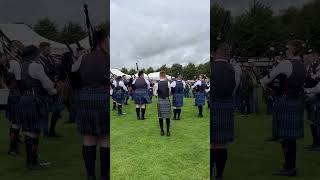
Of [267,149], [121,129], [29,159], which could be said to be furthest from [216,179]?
[121,129]

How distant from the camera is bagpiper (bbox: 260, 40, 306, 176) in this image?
4090mm

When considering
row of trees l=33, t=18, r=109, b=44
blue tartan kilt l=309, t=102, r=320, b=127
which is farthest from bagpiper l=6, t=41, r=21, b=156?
blue tartan kilt l=309, t=102, r=320, b=127

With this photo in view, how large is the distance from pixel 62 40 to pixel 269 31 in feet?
6.03

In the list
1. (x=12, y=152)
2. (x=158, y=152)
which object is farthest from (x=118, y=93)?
(x=12, y=152)

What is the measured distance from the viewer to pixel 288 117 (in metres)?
4.24

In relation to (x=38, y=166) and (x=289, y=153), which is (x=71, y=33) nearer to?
(x=38, y=166)

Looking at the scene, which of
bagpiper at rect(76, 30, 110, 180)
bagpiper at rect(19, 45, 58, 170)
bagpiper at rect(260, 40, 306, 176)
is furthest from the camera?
bagpiper at rect(19, 45, 58, 170)

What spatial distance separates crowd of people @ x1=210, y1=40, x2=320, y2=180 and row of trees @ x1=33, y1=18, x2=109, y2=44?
120 cm

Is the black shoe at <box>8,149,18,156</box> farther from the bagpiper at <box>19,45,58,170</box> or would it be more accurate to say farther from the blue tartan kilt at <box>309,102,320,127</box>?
the blue tartan kilt at <box>309,102,320,127</box>

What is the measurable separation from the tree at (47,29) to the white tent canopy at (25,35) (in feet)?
0.11

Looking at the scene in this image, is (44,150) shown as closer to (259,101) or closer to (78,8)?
(78,8)

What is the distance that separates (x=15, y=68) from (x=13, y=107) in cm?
37

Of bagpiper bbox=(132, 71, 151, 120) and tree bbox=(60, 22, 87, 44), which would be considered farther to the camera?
bagpiper bbox=(132, 71, 151, 120)

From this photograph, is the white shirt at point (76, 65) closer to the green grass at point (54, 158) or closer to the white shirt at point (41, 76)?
the white shirt at point (41, 76)
